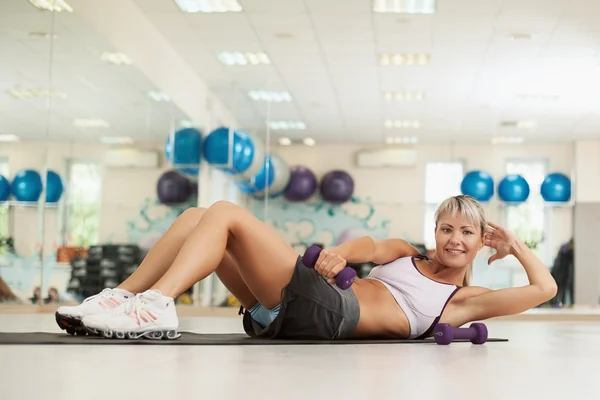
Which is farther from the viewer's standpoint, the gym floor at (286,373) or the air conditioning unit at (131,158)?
the air conditioning unit at (131,158)

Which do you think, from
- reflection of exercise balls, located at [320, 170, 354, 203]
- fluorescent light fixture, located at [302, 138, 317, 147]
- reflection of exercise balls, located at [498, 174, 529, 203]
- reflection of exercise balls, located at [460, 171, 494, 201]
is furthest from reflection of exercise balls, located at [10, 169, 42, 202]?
fluorescent light fixture, located at [302, 138, 317, 147]

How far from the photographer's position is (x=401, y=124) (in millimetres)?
11109

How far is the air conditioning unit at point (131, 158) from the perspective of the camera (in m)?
7.22

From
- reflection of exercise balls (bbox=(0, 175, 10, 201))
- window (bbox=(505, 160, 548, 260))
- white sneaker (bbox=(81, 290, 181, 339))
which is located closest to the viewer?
Result: white sneaker (bbox=(81, 290, 181, 339))

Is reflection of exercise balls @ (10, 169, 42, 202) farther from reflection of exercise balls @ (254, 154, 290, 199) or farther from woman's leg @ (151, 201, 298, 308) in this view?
reflection of exercise balls @ (254, 154, 290, 199)

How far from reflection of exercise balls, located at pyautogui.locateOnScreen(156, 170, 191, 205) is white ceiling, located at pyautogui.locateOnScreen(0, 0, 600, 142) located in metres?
0.46

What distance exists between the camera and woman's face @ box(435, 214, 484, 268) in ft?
8.77

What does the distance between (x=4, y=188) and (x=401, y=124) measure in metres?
6.75

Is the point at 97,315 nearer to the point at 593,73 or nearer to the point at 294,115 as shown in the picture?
the point at 593,73

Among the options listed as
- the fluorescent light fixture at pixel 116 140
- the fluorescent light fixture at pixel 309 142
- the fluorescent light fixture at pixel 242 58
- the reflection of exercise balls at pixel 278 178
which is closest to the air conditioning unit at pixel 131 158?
the fluorescent light fixture at pixel 116 140

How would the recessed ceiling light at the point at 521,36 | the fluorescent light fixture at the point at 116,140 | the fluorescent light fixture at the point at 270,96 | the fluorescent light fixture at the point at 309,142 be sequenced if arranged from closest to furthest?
1. the recessed ceiling light at the point at 521,36
2. the fluorescent light fixture at the point at 116,140
3. the fluorescent light fixture at the point at 270,96
4. the fluorescent light fixture at the point at 309,142

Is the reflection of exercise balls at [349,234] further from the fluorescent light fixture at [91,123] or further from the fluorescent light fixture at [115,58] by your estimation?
the fluorescent light fixture at [115,58]

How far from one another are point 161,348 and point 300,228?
Result: 6514mm

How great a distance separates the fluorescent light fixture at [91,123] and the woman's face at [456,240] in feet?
14.1
